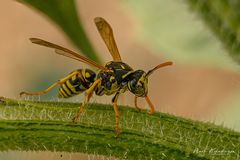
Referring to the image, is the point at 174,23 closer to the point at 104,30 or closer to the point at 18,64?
the point at 104,30

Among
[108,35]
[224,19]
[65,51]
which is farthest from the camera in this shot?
[108,35]

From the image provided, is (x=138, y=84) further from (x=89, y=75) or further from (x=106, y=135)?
(x=106, y=135)

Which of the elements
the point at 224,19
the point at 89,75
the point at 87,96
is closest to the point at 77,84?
the point at 89,75

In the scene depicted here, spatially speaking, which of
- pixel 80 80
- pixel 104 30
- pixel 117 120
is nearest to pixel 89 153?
pixel 117 120

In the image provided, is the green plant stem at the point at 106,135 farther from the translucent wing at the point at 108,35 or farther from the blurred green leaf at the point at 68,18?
the translucent wing at the point at 108,35

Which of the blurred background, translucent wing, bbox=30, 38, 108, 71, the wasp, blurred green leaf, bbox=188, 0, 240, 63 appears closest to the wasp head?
the wasp

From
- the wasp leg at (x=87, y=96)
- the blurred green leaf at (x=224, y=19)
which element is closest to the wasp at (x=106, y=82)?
the wasp leg at (x=87, y=96)
